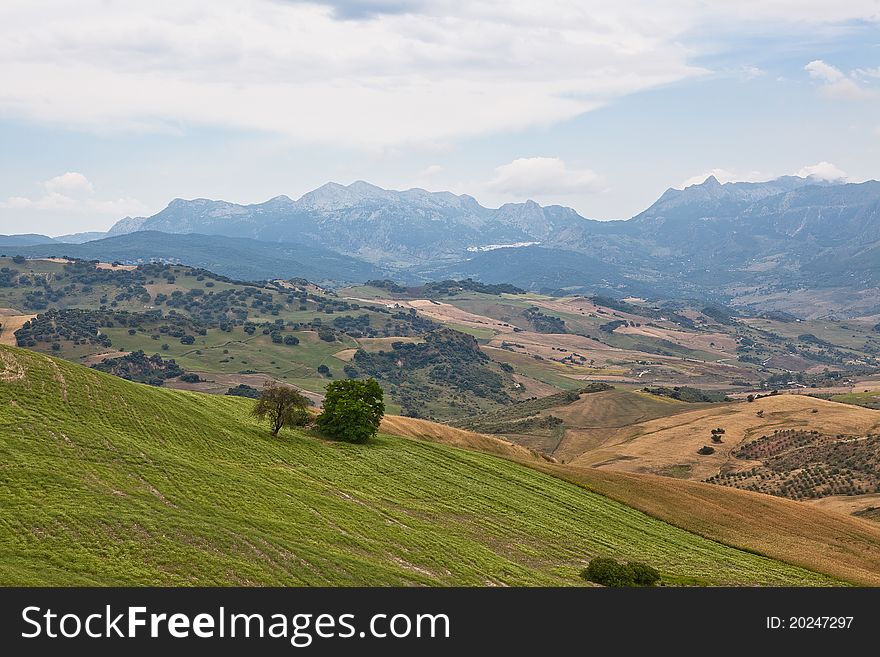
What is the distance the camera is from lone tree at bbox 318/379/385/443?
3009 inches

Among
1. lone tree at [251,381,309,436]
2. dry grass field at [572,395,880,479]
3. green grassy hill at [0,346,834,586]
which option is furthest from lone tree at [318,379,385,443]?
dry grass field at [572,395,880,479]

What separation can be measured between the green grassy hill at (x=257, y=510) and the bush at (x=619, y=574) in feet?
4.55

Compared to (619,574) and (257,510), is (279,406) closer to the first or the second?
(257,510)

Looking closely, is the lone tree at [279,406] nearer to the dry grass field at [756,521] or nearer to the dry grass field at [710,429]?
the dry grass field at [756,521]

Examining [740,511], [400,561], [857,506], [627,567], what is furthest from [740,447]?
[400,561]

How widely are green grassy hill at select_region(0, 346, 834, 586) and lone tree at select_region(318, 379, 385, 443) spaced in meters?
2.85

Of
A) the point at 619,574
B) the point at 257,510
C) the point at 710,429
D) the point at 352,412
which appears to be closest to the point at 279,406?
the point at 352,412

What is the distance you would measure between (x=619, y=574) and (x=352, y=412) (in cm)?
3820

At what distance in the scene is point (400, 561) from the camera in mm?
42562

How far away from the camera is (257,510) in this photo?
151 feet

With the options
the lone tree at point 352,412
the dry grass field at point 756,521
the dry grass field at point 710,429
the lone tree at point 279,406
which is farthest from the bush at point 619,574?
the dry grass field at point 710,429

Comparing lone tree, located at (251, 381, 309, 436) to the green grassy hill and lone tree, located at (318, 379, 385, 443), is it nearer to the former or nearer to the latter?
the green grassy hill

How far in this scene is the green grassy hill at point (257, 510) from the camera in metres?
36.3
